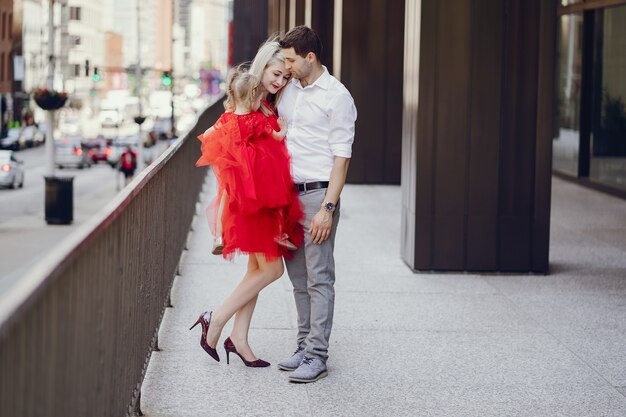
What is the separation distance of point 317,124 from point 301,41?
1.54 feet

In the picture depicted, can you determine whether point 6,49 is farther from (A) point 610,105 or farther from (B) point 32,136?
(A) point 610,105

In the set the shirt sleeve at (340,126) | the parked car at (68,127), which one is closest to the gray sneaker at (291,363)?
the shirt sleeve at (340,126)

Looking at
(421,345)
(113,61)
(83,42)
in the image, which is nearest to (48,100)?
(421,345)

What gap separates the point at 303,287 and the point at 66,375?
3.19 m

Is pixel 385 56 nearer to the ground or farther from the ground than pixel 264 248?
farther from the ground

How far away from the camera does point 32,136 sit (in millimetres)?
83375

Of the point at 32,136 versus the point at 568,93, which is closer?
the point at 568,93

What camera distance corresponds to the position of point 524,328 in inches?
301

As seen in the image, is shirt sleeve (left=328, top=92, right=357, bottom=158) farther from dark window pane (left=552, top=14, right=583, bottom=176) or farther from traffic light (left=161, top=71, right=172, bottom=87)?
traffic light (left=161, top=71, right=172, bottom=87)

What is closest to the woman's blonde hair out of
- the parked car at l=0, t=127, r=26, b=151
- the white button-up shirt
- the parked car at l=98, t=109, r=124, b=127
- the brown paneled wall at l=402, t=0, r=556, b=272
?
the white button-up shirt

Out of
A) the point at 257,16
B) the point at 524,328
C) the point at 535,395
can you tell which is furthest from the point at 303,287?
the point at 257,16

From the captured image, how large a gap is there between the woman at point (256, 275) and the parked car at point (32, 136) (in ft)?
254

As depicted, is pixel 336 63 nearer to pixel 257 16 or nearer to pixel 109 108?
pixel 257 16

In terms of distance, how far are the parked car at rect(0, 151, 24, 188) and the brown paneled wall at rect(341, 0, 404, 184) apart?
30.1 meters
